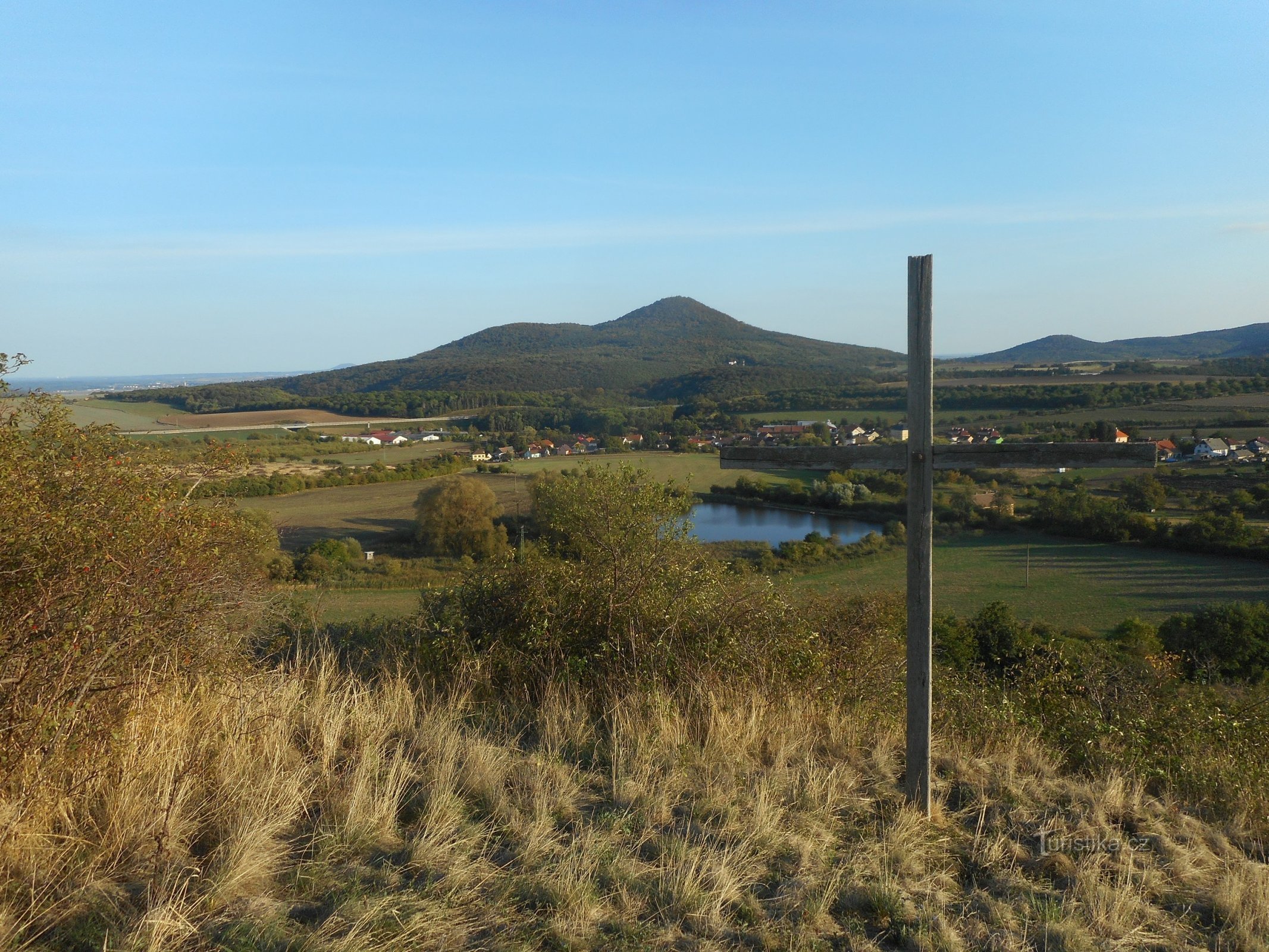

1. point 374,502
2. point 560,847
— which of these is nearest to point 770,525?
point 374,502

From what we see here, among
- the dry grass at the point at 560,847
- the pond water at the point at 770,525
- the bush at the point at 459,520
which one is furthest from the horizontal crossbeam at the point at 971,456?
the bush at the point at 459,520

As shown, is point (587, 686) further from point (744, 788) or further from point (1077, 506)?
point (1077, 506)

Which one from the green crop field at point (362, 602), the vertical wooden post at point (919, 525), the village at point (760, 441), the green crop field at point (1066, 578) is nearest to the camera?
the vertical wooden post at point (919, 525)

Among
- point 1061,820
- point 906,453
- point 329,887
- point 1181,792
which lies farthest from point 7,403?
point 1181,792

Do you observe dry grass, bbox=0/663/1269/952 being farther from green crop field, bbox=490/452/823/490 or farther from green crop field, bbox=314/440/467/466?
green crop field, bbox=314/440/467/466

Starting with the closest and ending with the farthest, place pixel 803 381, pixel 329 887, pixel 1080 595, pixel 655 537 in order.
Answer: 1. pixel 329 887
2. pixel 655 537
3. pixel 1080 595
4. pixel 803 381

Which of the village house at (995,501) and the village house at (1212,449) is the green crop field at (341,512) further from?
the village house at (1212,449)

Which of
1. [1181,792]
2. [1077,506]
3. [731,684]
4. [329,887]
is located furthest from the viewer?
[1077,506]

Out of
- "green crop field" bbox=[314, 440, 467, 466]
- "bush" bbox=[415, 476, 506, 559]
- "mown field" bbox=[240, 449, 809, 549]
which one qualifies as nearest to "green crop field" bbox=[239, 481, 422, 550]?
"mown field" bbox=[240, 449, 809, 549]
